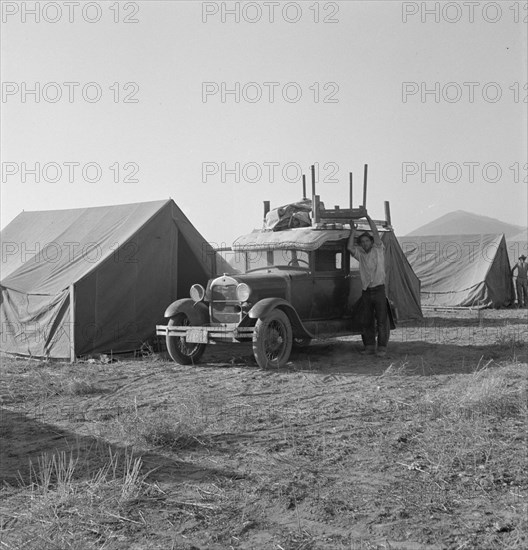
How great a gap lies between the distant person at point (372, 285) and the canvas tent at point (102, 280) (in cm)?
278

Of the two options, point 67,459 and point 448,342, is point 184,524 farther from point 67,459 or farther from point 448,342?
point 448,342

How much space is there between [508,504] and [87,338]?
25.3 feet

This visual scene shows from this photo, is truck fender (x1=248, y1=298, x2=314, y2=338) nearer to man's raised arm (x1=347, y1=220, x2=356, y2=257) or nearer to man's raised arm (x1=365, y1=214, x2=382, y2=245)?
man's raised arm (x1=347, y1=220, x2=356, y2=257)

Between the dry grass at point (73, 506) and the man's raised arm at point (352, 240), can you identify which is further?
the man's raised arm at point (352, 240)

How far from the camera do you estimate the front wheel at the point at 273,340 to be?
9039 millimetres

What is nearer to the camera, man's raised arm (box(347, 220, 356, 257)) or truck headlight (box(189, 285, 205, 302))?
truck headlight (box(189, 285, 205, 302))

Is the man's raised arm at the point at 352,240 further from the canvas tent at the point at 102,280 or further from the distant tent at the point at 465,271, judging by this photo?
the distant tent at the point at 465,271

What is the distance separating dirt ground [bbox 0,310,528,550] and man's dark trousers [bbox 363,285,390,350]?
1.03 meters

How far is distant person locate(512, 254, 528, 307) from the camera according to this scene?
68.1ft

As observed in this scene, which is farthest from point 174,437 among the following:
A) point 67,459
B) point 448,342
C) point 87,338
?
point 448,342

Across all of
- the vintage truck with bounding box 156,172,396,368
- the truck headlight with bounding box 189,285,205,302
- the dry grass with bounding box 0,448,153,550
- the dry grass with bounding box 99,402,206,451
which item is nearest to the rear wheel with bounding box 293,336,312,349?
the vintage truck with bounding box 156,172,396,368

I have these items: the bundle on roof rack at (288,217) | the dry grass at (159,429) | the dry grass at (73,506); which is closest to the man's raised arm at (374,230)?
the bundle on roof rack at (288,217)

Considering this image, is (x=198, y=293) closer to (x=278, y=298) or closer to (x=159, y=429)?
→ (x=278, y=298)

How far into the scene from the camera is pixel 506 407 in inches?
246
